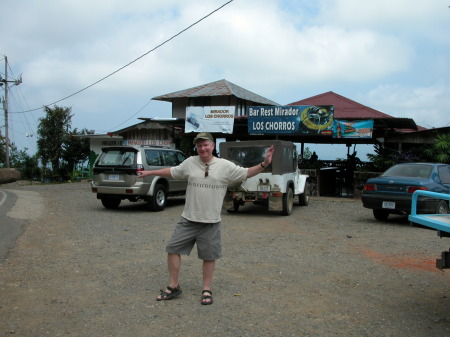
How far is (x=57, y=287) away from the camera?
16.9 ft

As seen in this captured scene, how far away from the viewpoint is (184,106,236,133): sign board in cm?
1797

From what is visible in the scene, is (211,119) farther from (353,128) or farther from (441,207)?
(441,207)

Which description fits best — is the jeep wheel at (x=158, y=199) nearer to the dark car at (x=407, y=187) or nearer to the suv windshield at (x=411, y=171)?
the dark car at (x=407, y=187)

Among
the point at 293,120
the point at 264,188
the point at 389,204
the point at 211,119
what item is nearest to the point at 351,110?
the point at 293,120

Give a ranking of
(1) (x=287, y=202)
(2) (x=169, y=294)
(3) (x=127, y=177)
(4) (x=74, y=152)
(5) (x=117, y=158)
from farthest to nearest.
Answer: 1. (4) (x=74, y=152)
2. (5) (x=117, y=158)
3. (1) (x=287, y=202)
4. (3) (x=127, y=177)
5. (2) (x=169, y=294)

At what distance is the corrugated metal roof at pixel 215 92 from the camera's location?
25688 millimetres

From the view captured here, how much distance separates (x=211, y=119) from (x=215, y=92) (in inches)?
313

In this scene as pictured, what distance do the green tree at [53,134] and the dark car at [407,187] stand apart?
2180 cm

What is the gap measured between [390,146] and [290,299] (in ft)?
46.8

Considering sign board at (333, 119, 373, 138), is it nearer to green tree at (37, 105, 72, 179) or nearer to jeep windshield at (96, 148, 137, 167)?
jeep windshield at (96, 148, 137, 167)

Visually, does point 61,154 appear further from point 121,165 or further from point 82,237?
point 82,237

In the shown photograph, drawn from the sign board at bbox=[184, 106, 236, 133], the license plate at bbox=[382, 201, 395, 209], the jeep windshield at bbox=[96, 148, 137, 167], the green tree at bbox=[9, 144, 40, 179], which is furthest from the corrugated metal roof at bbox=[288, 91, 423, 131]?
the green tree at bbox=[9, 144, 40, 179]

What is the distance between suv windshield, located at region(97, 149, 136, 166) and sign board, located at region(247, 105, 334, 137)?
661cm

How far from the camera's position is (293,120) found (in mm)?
16453
